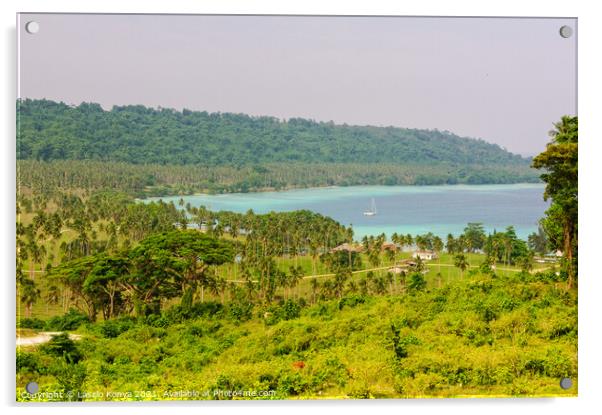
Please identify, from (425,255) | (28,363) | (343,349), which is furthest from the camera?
(425,255)

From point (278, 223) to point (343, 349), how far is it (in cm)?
161

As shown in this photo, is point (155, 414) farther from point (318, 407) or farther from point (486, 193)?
point (486, 193)

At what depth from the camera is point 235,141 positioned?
26.0 feet

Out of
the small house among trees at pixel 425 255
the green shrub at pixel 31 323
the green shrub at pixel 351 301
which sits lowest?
the green shrub at pixel 31 323

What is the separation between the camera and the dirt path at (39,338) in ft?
22.3

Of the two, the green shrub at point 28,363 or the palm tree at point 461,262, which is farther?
the palm tree at point 461,262

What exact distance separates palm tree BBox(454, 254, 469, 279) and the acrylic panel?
0.11 feet

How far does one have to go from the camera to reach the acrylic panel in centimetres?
689

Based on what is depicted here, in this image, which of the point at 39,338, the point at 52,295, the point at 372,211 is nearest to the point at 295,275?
the point at 372,211

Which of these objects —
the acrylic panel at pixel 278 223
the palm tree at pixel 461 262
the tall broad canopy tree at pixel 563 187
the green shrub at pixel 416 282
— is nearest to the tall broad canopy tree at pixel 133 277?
the acrylic panel at pixel 278 223

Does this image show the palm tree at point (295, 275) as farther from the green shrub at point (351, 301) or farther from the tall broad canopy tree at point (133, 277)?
the tall broad canopy tree at point (133, 277)

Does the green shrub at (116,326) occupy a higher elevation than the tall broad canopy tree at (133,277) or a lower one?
lower

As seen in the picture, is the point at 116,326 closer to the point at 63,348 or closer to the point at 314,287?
the point at 63,348

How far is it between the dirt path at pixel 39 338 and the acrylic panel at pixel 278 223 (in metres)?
0.02
